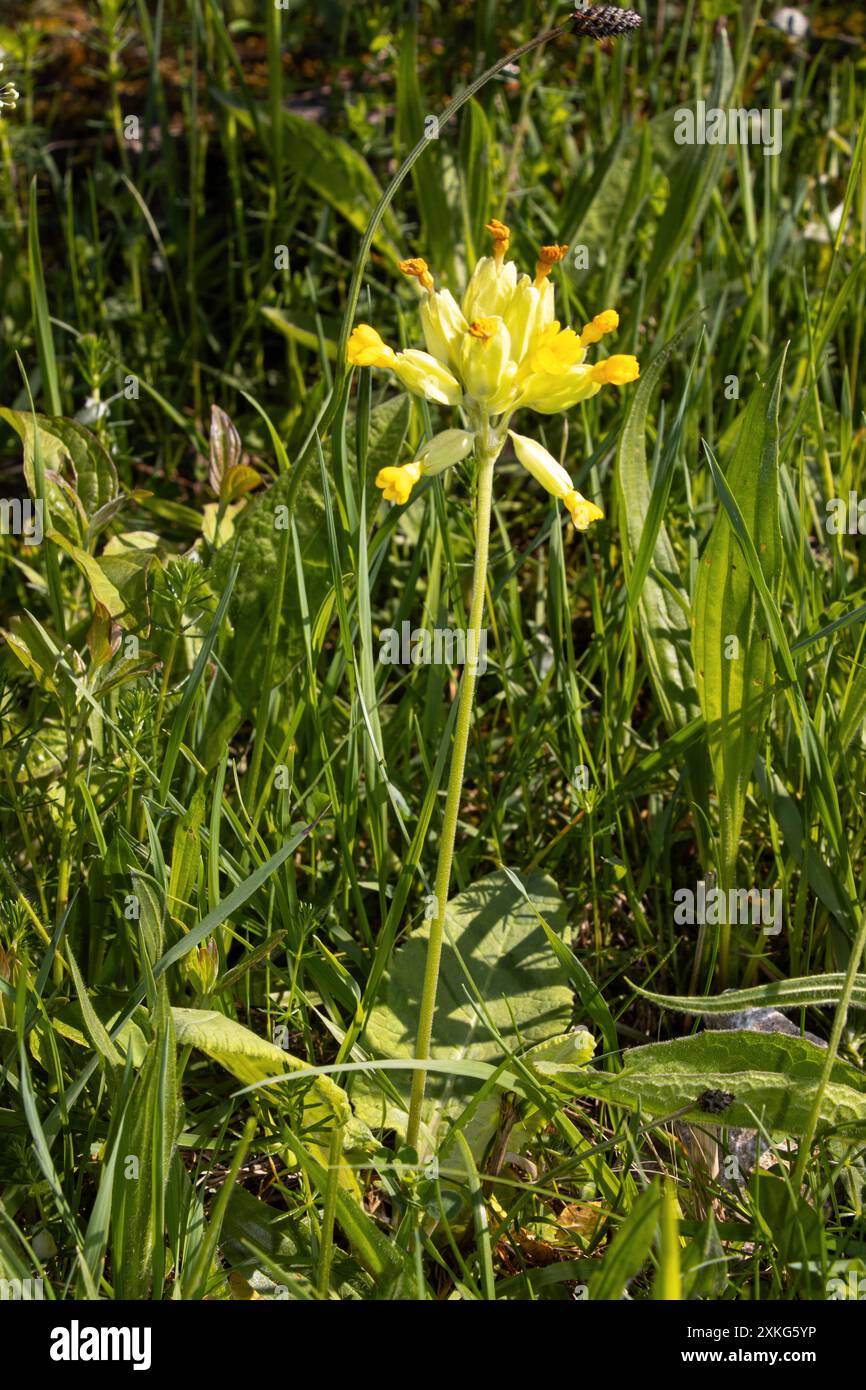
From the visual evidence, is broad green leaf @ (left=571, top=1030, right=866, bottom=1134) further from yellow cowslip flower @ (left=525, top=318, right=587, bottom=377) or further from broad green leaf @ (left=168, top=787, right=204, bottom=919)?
yellow cowslip flower @ (left=525, top=318, right=587, bottom=377)

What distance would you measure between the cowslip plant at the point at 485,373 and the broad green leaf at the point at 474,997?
1.05 feet

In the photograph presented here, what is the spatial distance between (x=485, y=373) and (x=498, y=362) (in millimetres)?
23

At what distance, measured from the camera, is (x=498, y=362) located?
1.75 metres

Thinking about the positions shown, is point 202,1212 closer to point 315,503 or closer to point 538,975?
point 538,975

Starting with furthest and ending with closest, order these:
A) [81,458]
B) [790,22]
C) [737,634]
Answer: [790,22] < [81,458] < [737,634]

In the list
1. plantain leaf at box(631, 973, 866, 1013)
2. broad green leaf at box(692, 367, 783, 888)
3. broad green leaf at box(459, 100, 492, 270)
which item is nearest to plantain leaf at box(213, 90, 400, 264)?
broad green leaf at box(459, 100, 492, 270)

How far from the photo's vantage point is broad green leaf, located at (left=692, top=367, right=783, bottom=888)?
233cm

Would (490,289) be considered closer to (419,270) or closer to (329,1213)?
(419,270)

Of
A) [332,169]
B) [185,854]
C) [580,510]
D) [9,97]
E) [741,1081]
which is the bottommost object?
[741,1081]

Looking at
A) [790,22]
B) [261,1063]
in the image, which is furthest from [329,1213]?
[790,22]

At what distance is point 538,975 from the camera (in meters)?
2.32

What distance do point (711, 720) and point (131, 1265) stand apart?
137cm

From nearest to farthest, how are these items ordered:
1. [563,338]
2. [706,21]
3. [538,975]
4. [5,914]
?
[563,338] → [5,914] → [538,975] → [706,21]
